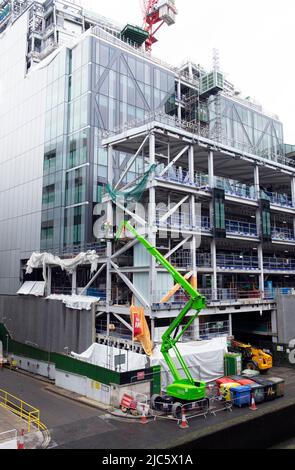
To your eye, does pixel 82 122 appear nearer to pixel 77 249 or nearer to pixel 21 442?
pixel 77 249

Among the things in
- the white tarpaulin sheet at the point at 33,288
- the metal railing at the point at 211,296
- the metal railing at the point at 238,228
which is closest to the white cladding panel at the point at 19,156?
the white tarpaulin sheet at the point at 33,288

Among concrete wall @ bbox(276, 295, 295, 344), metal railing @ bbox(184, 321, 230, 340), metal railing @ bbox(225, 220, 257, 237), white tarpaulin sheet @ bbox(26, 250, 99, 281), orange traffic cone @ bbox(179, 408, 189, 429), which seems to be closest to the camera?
orange traffic cone @ bbox(179, 408, 189, 429)

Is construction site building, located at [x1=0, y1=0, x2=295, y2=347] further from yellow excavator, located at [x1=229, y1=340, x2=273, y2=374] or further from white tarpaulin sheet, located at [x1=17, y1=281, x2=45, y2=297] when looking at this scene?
yellow excavator, located at [x1=229, y1=340, x2=273, y2=374]

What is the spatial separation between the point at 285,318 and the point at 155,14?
50.4m

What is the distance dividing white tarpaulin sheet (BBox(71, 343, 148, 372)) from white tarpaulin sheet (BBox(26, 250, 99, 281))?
346 inches

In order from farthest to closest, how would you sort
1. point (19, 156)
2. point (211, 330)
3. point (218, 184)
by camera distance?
point (19, 156)
point (218, 184)
point (211, 330)

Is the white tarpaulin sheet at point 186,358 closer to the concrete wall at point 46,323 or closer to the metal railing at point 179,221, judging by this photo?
the concrete wall at point 46,323

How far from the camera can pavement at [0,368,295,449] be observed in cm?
1836

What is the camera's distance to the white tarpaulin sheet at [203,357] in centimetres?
2885

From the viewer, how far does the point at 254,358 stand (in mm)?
35094

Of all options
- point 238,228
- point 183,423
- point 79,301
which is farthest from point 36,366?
point 238,228

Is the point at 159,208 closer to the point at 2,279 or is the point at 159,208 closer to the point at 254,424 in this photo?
the point at 254,424

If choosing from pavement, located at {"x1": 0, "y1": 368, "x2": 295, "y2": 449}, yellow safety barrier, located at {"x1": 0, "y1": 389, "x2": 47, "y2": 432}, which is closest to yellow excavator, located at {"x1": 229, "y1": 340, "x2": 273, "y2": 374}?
pavement, located at {"x1": 0, "y1": 368, "x2": 295, "y2": 449}

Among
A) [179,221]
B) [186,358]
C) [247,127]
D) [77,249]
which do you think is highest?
[247,127]
